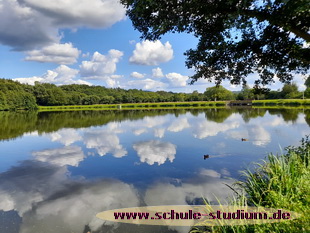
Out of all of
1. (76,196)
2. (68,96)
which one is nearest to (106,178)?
(76,196)

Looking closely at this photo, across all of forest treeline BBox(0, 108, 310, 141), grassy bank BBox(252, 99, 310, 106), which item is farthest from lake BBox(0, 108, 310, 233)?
grassy bank BBox(252, 99, 310, 106)

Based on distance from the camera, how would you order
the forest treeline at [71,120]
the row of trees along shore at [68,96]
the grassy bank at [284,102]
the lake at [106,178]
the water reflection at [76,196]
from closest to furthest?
the water reflection at [76,196] → the lake at [106,178] → the forest treeline at [71,120] → the grassy bank at [284,102] → the row of trees along shore at [68,96]

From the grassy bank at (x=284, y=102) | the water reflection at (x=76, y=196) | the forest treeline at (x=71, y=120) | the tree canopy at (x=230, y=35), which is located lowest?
the water reflection at (x=76, y=196)

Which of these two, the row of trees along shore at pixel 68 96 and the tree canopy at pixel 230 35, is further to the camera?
the row of trees along shore at pixel 68 96

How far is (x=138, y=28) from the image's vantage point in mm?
8539

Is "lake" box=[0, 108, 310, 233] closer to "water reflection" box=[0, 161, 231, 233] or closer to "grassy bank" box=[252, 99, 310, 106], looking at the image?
"water reflection" box=[0, 161, 231, 233]

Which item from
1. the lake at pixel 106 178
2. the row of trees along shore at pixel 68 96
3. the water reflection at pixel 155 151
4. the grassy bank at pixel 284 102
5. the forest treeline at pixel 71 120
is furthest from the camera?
the row of trees along shore at pixel 68 96

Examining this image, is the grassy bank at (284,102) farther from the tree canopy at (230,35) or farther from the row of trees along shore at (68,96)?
the tree canopy at (230,35)

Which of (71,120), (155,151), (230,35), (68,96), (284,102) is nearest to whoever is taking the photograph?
(230,35)

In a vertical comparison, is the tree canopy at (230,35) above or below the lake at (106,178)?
above

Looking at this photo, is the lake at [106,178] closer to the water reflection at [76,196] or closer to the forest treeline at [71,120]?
the water reflection at [76,196]

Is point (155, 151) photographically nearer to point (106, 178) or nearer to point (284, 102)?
point (106, 178)

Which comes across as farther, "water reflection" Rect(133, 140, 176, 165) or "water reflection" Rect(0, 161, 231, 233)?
"water reflection" Rect(133, 140, 176, 165)

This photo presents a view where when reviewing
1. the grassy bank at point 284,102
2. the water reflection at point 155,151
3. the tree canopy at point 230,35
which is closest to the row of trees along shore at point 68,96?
the grassy bank at point 284,102
